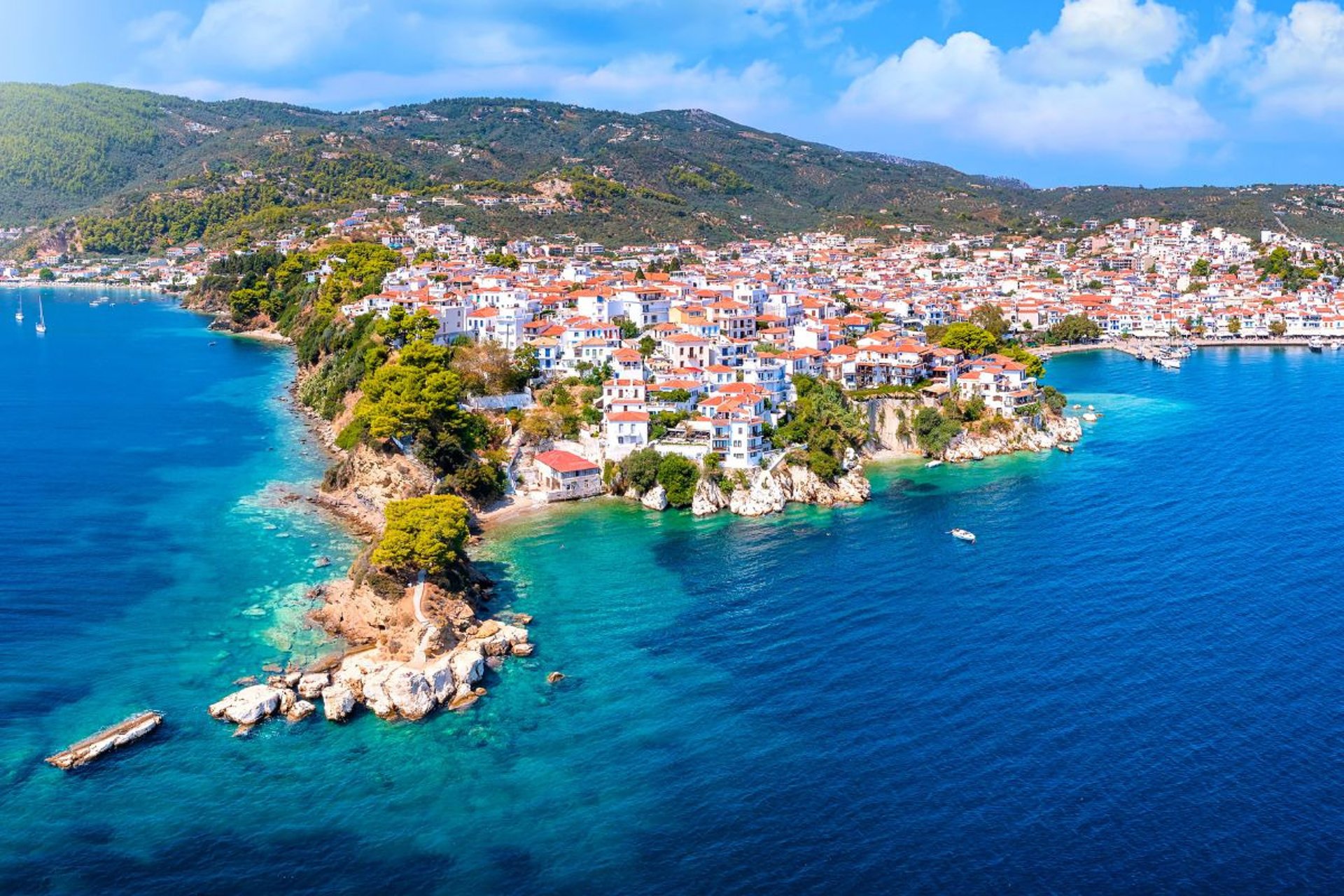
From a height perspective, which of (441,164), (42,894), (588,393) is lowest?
(42,894)

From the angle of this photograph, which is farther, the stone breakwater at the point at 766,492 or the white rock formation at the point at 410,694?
the stone breakwater at the point at 766,492

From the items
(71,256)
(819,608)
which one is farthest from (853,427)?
(71,256)

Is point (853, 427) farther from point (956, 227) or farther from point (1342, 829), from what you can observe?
point (956, 227)

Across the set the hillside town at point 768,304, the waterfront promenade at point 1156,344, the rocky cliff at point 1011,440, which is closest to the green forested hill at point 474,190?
the hillside town at point 768,304

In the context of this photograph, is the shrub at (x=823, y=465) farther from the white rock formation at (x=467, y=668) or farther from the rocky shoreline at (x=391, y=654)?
the white rock formation at (x=467, y=668)

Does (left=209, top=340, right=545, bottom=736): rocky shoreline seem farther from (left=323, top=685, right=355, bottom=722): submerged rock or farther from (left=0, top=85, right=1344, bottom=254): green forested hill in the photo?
(left=0, top=85, right=1344, bottom=254): green forested hill

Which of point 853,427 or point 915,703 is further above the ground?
point 853,427

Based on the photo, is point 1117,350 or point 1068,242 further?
point 1068,242
